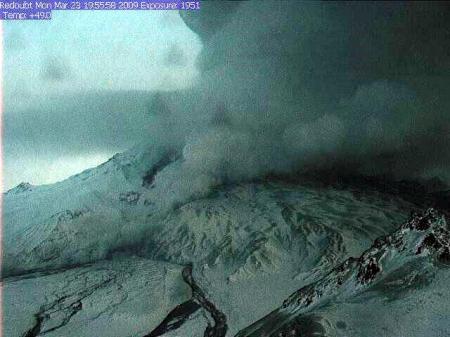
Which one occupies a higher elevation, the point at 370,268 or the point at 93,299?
the point at 370,268

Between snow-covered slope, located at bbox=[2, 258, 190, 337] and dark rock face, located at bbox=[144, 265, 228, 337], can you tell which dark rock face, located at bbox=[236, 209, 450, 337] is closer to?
dark rock face, located at bbox=[144, 265, 228, 337]

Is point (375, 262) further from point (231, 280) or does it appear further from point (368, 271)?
point (231, 280)

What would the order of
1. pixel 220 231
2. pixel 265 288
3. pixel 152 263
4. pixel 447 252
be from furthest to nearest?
pixel 220 231, pixel 152 263, pixel 265 288, pixel 447 252

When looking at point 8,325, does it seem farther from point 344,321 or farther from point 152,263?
point 344,321

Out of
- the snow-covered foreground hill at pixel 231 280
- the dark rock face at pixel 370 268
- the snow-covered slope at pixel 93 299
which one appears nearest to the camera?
the snow-covered foreground hill at pixel 231 280

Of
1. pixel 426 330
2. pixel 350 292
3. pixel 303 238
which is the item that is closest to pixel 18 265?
pixel 303 238

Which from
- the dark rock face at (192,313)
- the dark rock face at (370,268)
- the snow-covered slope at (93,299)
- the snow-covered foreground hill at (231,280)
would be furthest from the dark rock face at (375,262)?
the snow-covered slope at (93,299)

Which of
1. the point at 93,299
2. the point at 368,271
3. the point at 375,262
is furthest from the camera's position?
the point at 93,299

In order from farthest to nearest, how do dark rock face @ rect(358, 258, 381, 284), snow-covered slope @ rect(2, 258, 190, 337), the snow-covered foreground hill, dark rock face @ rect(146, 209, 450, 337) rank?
1. snow-covered slope @ rect(2, 258, 190, 337)
2. dark rock face @ rect(358, 258, 381, 284)
3. dark rock face @ rect(146, 209, 450, 337)
4. the snow-covered foreground hill

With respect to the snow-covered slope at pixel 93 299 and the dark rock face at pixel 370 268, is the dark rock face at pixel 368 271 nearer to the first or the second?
the dark rock face at pixel 370 268

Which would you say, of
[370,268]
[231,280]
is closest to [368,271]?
[370,268]

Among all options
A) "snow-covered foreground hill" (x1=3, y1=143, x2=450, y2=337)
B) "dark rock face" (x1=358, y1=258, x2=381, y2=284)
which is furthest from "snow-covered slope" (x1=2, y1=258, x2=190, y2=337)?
"dark rock face" (x1=358, y1=258, x2=381, y2=284)
